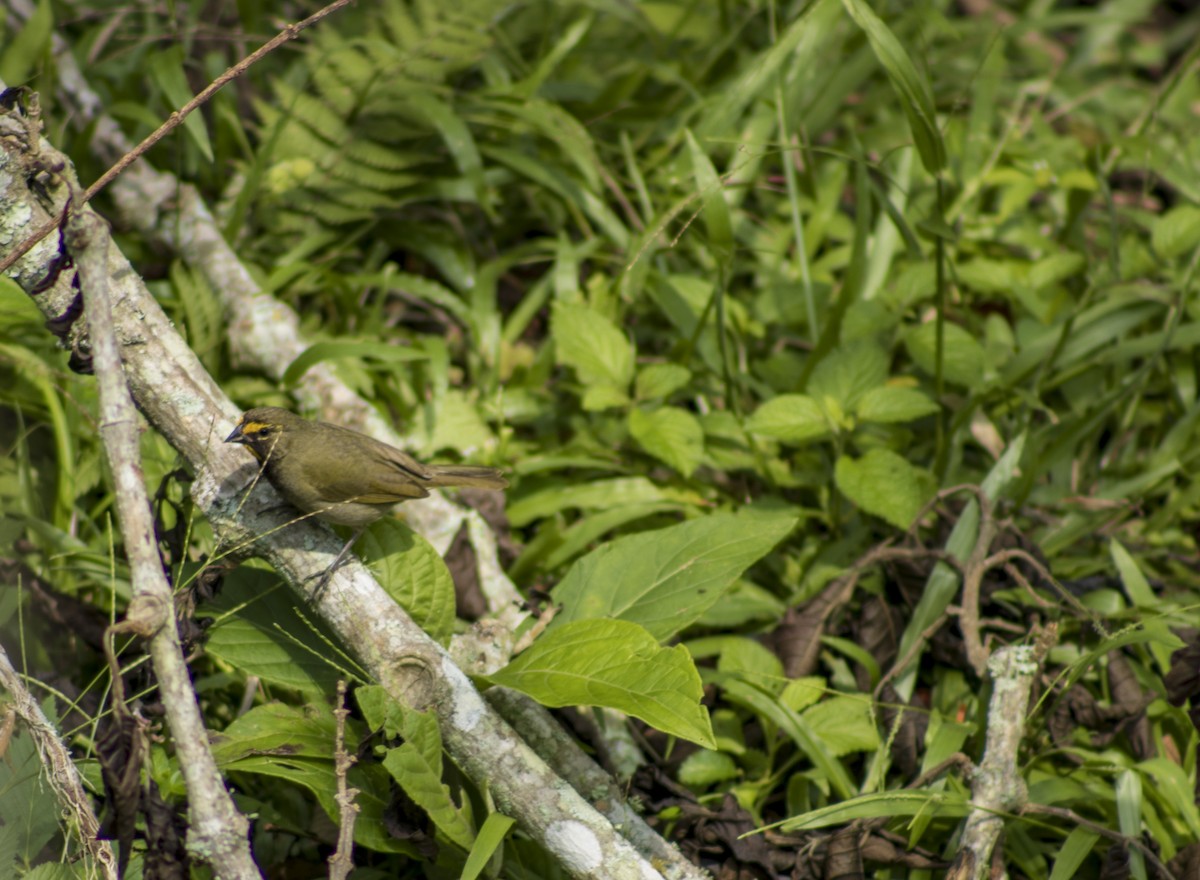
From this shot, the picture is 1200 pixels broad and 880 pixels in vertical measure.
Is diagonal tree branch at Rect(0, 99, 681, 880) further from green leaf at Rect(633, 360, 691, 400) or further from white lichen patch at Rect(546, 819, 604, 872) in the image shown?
green leaf at Rect(633, 360, 691, 400)

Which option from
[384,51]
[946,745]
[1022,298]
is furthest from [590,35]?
[946,745]

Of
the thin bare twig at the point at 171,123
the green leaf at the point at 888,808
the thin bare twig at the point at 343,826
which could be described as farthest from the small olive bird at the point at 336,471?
the green leaf at the point at 888,808

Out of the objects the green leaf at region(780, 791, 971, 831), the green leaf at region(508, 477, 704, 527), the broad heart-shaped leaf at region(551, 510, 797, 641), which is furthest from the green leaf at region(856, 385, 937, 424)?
the green leaf at region(780, 791, 971, 831)

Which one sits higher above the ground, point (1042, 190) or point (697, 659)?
point (1042, 190)

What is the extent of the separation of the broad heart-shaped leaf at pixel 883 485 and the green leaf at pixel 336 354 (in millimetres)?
1699

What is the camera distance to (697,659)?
3947 mm

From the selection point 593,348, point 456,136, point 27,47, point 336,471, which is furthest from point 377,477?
point 27,47

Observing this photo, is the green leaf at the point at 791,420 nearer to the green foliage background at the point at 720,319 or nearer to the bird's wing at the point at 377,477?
the green foliage background at the point at 720,319

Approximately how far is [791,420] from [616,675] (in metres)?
1.61

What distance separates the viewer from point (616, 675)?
2.73 m

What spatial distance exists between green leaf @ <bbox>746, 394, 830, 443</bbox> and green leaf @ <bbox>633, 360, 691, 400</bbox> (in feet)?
1.23

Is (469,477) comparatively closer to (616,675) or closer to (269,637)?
(269,637)

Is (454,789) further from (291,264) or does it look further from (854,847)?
(291,264)

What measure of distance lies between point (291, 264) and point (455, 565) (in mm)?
1693
